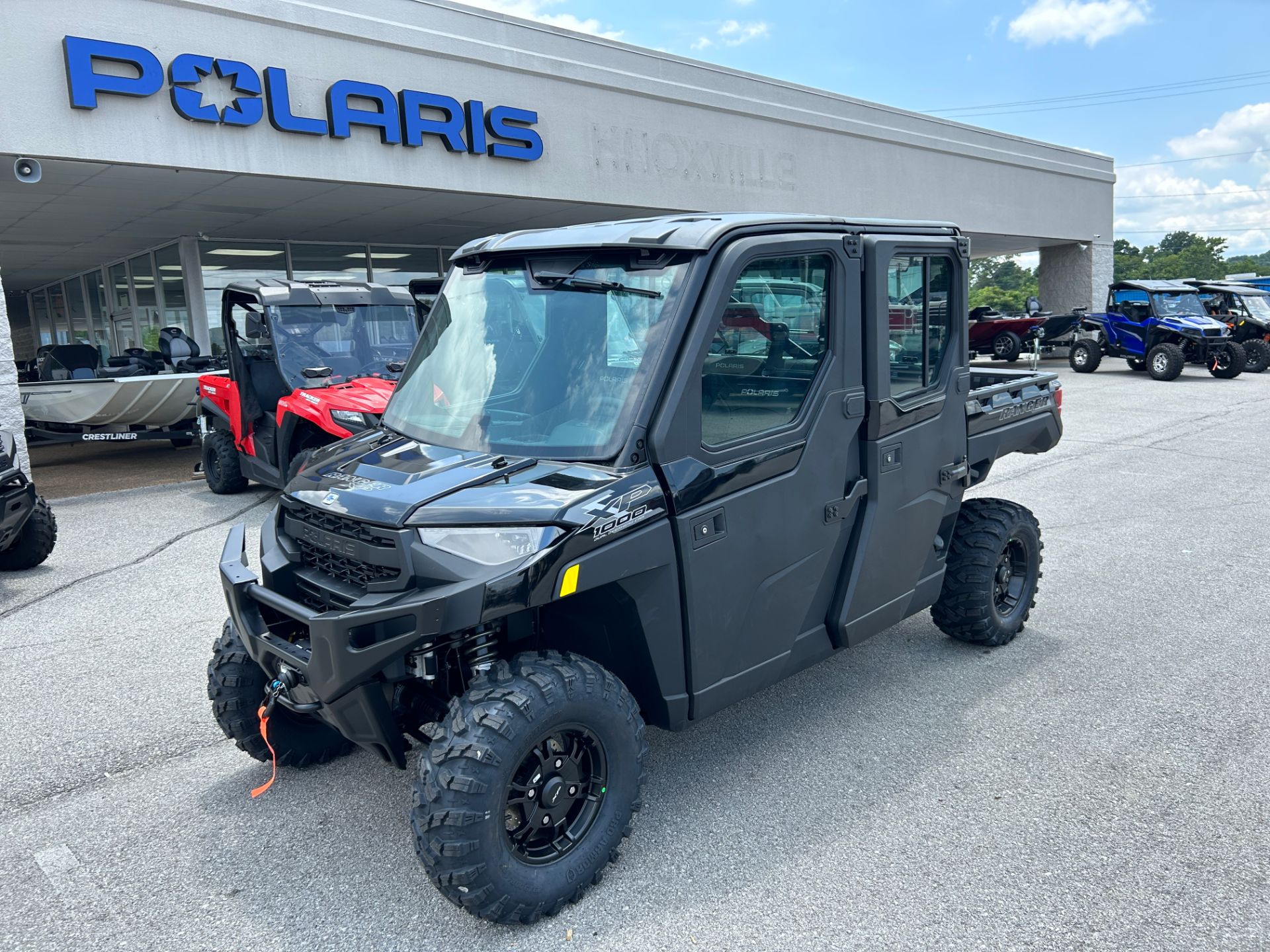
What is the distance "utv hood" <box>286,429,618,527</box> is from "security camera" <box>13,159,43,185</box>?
935cm

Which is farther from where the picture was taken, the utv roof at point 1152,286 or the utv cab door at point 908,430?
→ the utv roof at point 1152,286

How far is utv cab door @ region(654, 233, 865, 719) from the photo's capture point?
3098 millimetres

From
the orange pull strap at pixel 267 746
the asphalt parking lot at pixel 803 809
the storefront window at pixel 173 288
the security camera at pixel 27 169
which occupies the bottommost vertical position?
the asphalt parking lot at pixel 803 809

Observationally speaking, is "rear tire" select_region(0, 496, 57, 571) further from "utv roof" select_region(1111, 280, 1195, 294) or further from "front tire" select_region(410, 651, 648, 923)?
"utv roof" select_region(1111, 280, 1195, 294)

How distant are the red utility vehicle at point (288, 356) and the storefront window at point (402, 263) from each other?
8.95 m

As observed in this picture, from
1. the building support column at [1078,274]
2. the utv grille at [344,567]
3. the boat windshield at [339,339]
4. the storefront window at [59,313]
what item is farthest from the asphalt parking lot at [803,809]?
the building support column at [1078,274]

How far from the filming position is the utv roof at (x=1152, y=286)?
2091 cm

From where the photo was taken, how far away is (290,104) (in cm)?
1170

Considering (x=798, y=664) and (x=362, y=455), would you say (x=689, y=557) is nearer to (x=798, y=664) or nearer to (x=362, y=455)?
(x=798, y=664)

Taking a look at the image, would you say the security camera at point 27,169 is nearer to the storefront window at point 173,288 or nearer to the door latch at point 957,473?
the storefront window at point 173,288

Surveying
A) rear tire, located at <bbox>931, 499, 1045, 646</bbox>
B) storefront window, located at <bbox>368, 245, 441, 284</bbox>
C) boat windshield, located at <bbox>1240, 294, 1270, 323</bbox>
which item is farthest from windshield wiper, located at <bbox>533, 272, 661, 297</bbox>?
boat windshield, located at <bbox>1240, 294, 1270, 323</bbox>

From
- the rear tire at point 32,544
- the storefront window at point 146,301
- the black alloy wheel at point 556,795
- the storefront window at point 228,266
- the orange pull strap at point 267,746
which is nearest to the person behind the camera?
the black alloy wheel at point 556,795

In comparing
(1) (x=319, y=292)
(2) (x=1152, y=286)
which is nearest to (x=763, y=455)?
(1) (x=319, y=292)

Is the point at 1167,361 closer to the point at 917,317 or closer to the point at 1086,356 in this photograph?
the point at 1086,356
